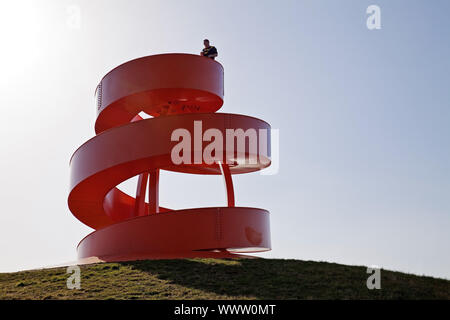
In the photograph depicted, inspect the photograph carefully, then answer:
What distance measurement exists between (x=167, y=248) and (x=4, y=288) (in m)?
4.14

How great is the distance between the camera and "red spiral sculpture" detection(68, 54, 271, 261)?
1412cm

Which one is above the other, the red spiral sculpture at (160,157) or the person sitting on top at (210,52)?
the person sitting on top at (210,52)

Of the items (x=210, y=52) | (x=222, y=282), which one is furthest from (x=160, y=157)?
(x=222, y=282)

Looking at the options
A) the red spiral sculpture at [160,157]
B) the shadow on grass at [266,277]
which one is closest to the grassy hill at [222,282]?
the shadow on grass at [266,277]

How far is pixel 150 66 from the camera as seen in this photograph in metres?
16.1

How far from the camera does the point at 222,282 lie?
1050 cm

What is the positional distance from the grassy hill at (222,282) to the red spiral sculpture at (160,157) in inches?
57.8

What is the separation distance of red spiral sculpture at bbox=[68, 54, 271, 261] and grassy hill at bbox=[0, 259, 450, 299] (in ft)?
4.82

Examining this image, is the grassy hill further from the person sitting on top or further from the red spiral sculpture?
the person sitting on top

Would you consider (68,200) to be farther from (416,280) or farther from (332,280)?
(416,280)

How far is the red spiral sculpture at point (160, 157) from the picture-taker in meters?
14.1

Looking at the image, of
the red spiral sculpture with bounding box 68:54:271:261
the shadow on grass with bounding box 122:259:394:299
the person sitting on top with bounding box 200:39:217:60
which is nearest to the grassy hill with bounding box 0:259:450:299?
the shadow on grass with bounding box 122:259:394:299

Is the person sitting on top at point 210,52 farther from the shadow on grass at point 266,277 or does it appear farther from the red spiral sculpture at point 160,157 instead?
the shadow on grass at point 266,277
